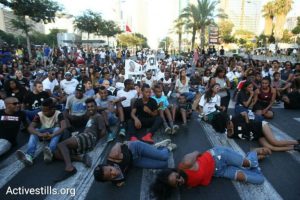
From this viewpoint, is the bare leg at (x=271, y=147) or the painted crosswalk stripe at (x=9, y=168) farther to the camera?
the bare leg at (x=271, y=147)

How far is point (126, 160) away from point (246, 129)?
3041mm

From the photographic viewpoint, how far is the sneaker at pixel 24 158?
5.37m

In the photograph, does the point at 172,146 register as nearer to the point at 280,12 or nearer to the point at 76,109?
the point at 76,109

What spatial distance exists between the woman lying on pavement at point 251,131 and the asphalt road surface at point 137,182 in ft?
0.50

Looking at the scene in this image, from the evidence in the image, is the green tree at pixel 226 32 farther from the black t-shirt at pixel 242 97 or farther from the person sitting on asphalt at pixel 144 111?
the person sitting on asphalt at pixel 144 111

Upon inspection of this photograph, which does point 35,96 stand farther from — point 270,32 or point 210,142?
point 270,32

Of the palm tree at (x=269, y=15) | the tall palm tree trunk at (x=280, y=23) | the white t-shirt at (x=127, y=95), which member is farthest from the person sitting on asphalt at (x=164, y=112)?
the palm tree at (x=269, y=15)

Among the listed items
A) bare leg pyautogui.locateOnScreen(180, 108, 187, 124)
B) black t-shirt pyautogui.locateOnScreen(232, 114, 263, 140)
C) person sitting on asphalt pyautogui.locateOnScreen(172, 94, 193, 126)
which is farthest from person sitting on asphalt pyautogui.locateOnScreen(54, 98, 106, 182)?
black t-shirt pyautogui.locateOnScreen(232, 114, 263, 140)

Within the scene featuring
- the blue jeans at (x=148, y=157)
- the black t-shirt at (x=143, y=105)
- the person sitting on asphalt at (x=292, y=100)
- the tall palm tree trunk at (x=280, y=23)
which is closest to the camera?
the blue jeans at (x=148, y=157)

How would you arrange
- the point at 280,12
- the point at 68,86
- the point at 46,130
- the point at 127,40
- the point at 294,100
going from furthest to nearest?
the point at 127,40, the point at 280,12, the point at 68,86, the point at 294,100, the point at 46,130

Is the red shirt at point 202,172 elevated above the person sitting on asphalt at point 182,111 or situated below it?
below

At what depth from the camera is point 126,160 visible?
15.3ft

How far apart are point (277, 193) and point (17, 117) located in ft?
18.0

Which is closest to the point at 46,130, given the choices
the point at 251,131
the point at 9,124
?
the point at 9,124
